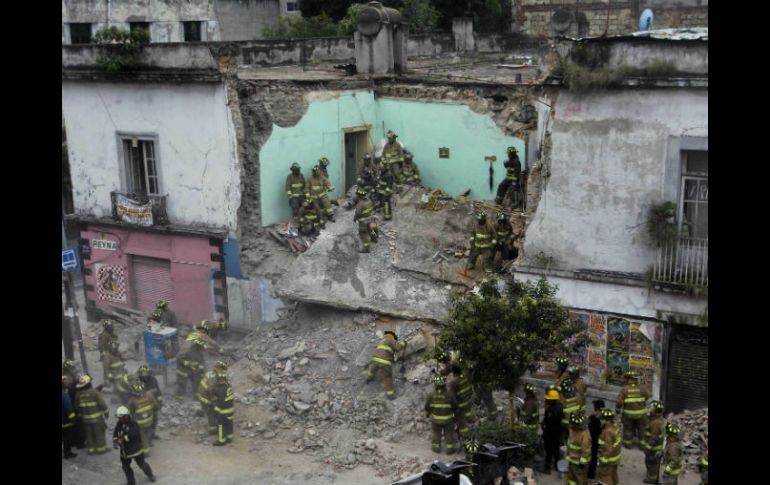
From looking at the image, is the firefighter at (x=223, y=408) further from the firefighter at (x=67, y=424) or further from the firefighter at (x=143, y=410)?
the firefighter at (x=67, y=424)

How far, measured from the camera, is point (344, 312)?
50.9 ft

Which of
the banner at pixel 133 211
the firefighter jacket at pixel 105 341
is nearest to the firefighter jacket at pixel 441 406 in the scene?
the firefighter jacket at pixel 105 341

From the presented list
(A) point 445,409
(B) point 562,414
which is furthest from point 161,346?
(B) point 562,414

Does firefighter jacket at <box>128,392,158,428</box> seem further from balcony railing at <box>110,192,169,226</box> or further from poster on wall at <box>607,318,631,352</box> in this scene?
poster on wall at <box>607,318,631,352</box>

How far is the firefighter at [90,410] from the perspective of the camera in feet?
42.1

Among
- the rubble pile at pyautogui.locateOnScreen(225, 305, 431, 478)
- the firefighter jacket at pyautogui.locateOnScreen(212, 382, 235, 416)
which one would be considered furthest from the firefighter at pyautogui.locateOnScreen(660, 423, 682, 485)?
the firefighter jacket at pyautogui.locateOnScreen(212, 382, 235, 416)

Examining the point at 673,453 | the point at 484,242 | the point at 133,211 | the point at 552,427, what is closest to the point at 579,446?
the point at 552,427

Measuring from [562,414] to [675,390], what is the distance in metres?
2.66

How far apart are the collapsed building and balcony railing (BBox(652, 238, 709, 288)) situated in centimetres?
3

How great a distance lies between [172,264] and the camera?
1877 cm

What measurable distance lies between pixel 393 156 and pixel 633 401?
894 cm

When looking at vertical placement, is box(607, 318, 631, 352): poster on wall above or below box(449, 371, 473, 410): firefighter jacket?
above

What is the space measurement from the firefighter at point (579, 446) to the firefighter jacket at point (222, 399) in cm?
528

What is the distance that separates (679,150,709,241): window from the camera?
12.6m
